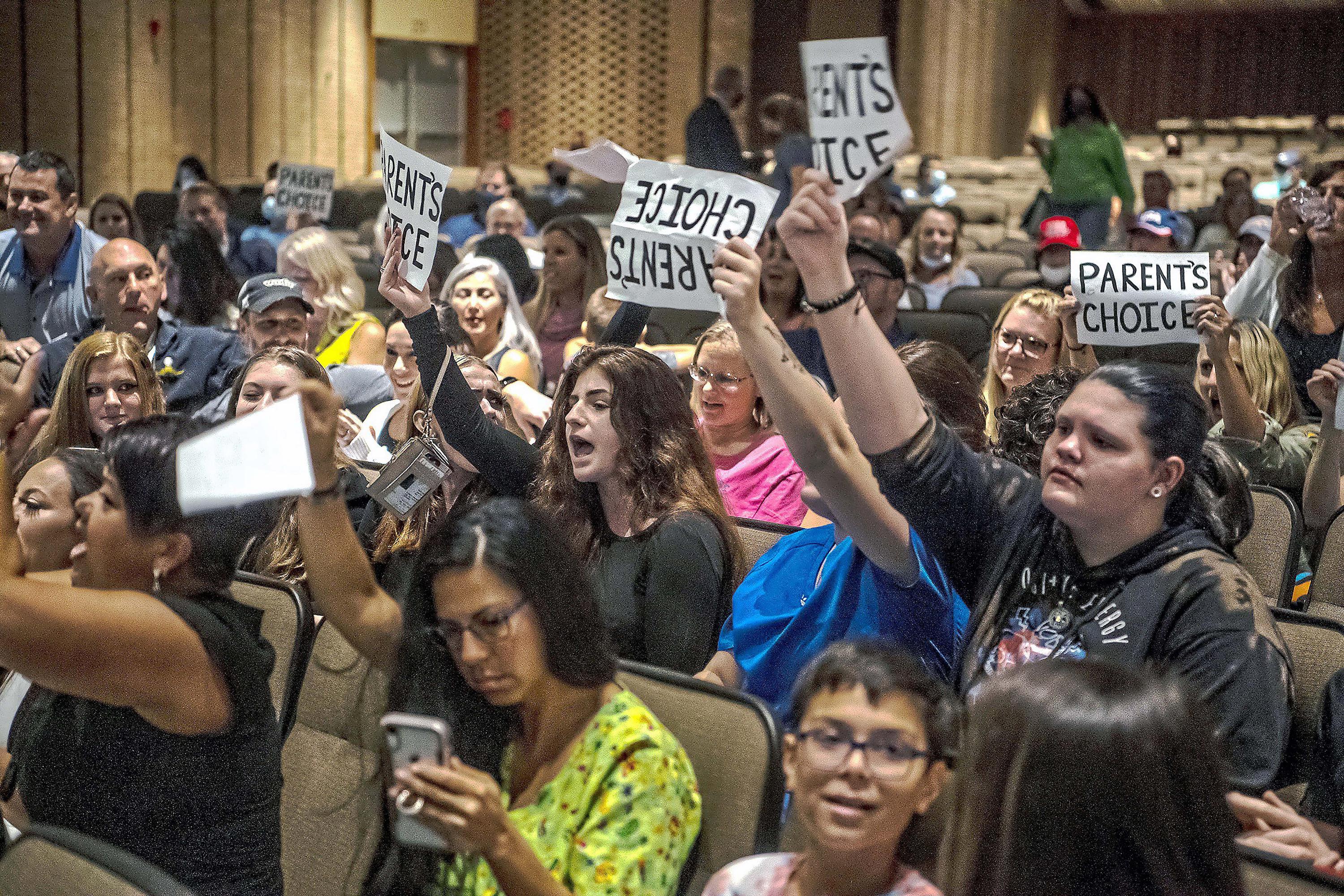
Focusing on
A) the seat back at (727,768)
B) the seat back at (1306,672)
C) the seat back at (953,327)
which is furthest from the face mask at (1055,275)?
the seat back at (727,768)

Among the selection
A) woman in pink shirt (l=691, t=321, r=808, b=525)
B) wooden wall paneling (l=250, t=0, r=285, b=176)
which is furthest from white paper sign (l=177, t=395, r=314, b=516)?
wooden wall paneling (l=250, t=0, r=285, b=176)

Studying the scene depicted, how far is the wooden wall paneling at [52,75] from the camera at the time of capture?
485 inches

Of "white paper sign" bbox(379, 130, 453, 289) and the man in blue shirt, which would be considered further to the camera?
the man in blue shirt

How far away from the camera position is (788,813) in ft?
6.21

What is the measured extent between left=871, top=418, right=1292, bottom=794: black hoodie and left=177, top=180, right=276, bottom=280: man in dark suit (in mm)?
6186

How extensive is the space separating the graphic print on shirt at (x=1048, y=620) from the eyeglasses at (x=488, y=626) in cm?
67

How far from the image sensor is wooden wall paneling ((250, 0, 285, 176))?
13.8 metres

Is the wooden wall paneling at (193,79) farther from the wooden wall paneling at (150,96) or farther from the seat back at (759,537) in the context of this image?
the seat back at (759,537)

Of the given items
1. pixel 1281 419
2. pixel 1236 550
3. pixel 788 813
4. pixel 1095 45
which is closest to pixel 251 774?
pixel 788 813

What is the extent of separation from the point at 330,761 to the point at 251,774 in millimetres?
545

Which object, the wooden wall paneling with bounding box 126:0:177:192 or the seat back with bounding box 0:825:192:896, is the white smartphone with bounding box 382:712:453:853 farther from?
the wooden wall paneling with bounding box 126:0:177:192

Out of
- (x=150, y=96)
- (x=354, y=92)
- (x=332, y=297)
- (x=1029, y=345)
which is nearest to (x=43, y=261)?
(x=332, y=297)

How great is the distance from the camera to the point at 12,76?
1235 centimetres

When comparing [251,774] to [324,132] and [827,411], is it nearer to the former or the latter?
[827,411]
